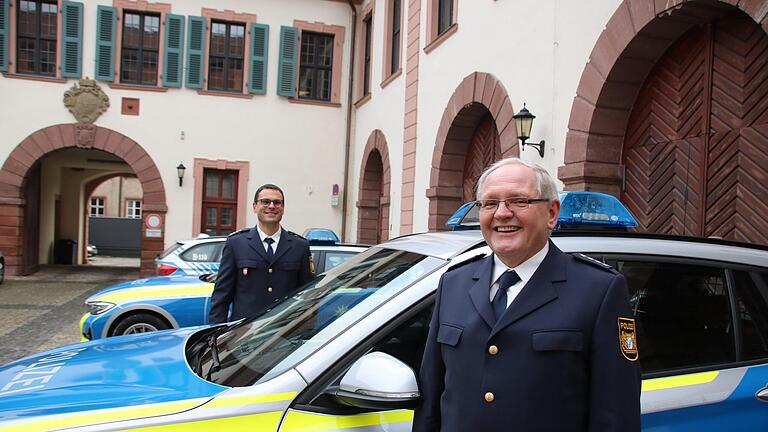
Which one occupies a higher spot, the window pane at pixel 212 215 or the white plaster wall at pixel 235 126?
the white plaster wall at pixel 235 126

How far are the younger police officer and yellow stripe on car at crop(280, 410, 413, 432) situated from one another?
7.90ft

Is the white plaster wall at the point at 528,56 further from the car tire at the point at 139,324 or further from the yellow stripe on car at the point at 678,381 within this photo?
the yellow stripe on car at the point at 678,381

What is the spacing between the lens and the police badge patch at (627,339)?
1.58 metres

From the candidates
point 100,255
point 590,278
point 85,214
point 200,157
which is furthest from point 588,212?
point 100,255

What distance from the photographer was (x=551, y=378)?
62.5 inches

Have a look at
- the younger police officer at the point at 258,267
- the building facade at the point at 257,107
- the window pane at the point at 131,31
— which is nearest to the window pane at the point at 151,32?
the building facade at the point at 257,107

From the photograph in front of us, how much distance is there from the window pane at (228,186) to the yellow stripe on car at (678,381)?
16.1 metres

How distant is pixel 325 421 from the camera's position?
2.00 metres

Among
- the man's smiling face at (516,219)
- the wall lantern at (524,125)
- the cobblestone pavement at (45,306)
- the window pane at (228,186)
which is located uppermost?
the wall lantern at (524,125)

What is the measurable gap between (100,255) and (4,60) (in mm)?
17709

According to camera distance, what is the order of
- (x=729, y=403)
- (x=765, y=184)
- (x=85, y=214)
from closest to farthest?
(x=729, y=403)
(x=765, y=184)
(x=85, y=214)

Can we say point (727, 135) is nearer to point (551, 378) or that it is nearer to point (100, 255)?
point (551, 378)

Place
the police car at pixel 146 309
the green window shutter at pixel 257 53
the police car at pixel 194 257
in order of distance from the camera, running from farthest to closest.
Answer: the green window shutter at pixel 257 53 → the police car at pixel 194 257 → the police car at pixel 146 309

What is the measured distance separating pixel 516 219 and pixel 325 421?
89cm
